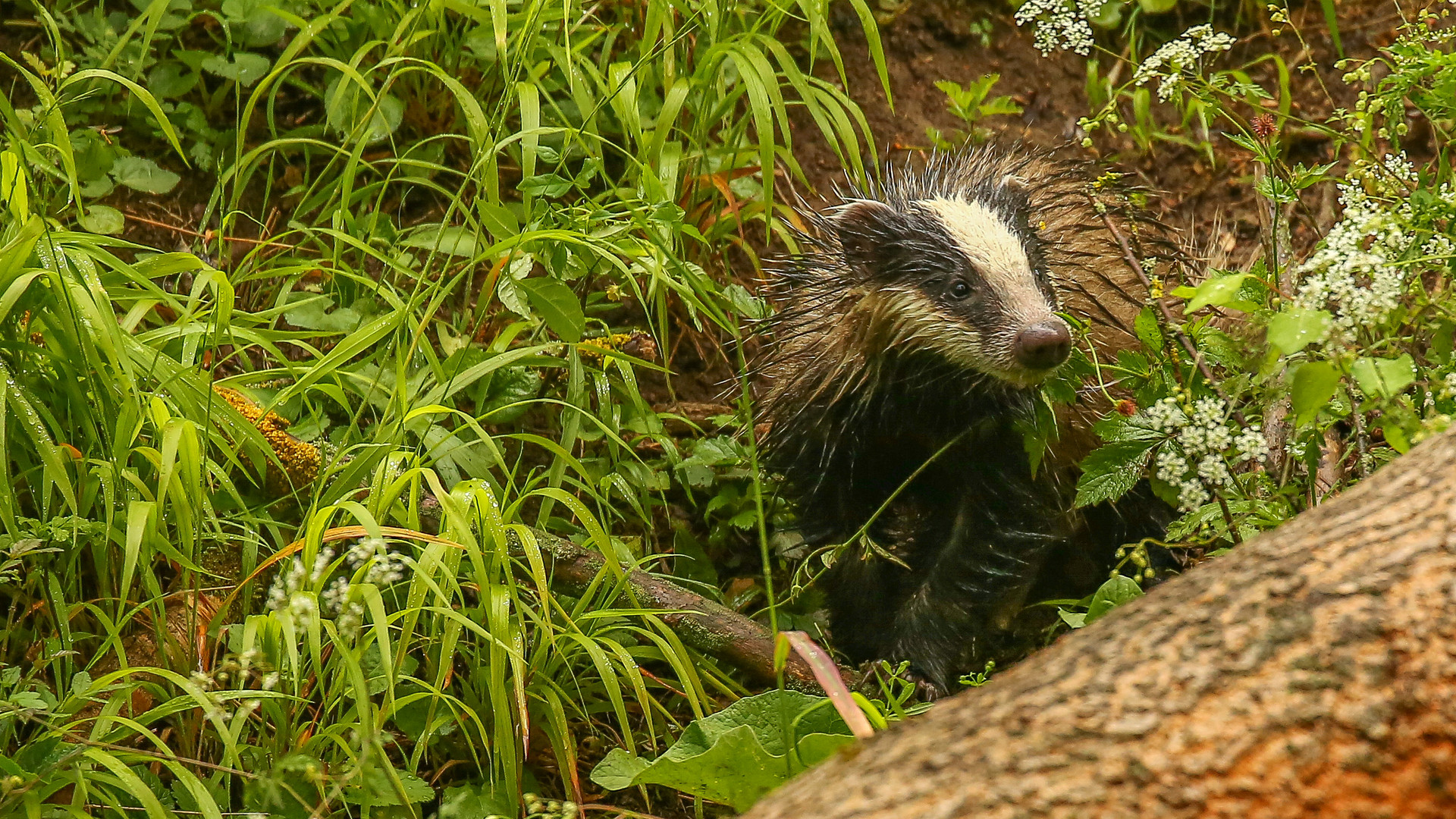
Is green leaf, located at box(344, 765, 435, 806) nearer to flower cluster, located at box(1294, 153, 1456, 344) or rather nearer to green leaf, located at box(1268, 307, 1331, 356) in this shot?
green leaf, located at box(1268, 307, 1331, 356)

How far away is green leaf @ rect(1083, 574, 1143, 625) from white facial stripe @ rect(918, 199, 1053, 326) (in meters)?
0.66

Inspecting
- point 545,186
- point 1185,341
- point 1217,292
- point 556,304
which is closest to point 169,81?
point 545,186

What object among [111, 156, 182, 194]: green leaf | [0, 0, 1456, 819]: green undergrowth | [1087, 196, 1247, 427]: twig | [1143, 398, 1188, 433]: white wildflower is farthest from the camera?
[111, 156, 182, 194]: green leaf

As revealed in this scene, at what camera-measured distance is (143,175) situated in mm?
Result: 3857

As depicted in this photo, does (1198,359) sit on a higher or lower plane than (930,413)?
higher

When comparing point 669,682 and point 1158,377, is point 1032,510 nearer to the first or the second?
point 1158,377

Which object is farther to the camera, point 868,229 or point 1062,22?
point 868,229

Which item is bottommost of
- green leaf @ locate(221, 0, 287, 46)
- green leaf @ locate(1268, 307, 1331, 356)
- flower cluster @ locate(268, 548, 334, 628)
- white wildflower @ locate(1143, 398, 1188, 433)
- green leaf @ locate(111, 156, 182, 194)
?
flower cluster @ locate(268, 548, 334, 628)

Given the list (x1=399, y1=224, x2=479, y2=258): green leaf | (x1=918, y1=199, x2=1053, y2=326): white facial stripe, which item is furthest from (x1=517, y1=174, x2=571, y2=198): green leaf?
(x1=918, y1=199, x2=1053, y2=326): white facial stripe

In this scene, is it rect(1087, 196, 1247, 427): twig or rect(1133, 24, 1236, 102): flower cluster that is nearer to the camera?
rect(1087, 196, 1247, 427): twig

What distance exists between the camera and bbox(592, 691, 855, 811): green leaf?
219 centimetres

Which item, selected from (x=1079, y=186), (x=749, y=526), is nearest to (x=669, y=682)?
(x=749, y=526)

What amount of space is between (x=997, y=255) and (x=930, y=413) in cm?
44

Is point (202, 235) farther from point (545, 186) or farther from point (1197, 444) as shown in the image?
point (1197, 444)
